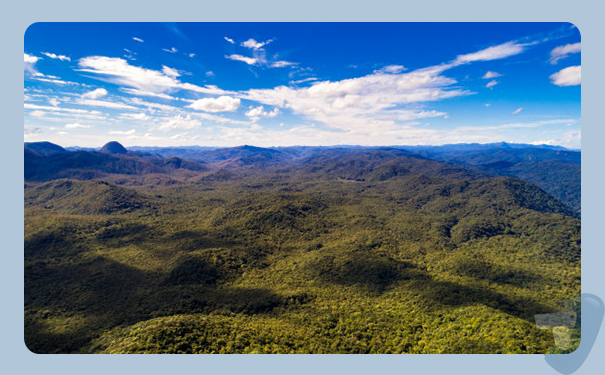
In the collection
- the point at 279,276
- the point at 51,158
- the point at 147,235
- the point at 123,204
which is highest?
the point at 51,158

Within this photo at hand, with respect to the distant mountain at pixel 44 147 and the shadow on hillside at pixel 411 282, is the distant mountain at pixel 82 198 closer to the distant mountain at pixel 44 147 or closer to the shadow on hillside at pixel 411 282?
the shadow on hillside at pixel 411 282

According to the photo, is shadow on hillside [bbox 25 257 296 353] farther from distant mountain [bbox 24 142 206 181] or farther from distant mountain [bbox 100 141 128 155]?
distant mountain [bbox 100 141 128 155]

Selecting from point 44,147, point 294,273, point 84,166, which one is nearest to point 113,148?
point 44,147

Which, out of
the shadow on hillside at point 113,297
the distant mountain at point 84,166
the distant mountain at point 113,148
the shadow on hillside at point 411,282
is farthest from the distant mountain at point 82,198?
the distant mountain at point 113,148

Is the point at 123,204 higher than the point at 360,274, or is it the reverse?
the point at 123,204

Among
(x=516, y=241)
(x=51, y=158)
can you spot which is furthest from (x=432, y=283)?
(x=51, y=158)

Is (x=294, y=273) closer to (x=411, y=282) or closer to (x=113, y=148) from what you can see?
(x=411, y=282)

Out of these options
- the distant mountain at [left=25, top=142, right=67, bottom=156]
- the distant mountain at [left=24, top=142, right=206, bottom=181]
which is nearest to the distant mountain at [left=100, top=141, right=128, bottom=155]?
the distant mountain at [left=25, top=142, right=67, bottom=156]

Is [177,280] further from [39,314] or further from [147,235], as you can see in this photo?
[147,235]
